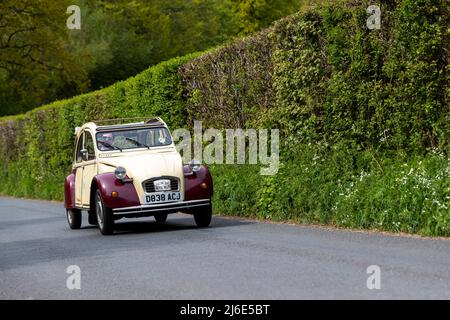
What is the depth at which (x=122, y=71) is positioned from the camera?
67062 millimetres

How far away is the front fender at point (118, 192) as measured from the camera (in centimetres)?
1532

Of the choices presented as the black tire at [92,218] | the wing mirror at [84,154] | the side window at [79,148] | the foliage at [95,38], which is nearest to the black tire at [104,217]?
the black tire at [92,218]

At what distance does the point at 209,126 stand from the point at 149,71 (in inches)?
137

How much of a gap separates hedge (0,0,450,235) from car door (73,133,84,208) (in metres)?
3.08

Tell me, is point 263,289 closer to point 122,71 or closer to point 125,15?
point 122,71

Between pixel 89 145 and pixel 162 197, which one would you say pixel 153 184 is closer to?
pixel 162 197

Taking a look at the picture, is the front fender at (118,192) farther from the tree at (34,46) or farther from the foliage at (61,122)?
the tree at (34,46)

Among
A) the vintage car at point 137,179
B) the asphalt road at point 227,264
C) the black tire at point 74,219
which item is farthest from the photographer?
the black tire at point 74,219

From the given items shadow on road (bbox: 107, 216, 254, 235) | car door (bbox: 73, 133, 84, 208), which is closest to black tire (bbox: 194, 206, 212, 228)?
shadow on road (bbox: 107, 216, 254, 235)

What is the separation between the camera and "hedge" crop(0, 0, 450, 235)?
13883 mm

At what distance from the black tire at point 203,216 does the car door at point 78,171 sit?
2434 millimetres

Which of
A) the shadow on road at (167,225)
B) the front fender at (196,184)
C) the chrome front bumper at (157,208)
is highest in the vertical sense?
the front fender at (196,184)

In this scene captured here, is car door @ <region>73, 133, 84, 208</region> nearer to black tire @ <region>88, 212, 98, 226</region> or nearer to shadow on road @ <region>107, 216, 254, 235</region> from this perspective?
black tire @ <region>88, 212, 98, 226</region>

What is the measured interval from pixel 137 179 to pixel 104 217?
0.84 meters
